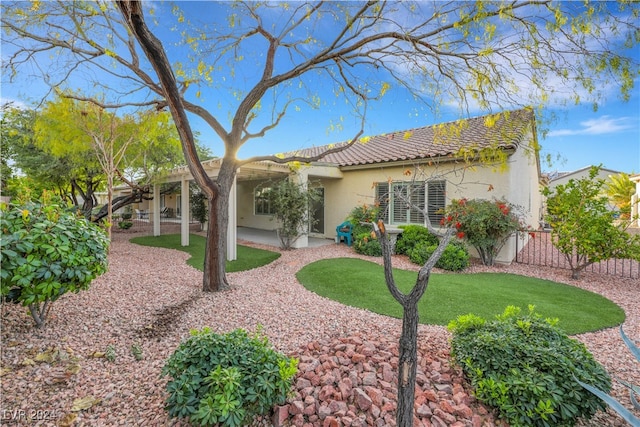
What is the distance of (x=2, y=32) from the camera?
638 centimetres

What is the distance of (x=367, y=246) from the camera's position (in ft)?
36.7

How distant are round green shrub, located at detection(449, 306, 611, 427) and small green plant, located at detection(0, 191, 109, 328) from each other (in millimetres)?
4998

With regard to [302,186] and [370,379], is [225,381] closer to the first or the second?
[370,379]

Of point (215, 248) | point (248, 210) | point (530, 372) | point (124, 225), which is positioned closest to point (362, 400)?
point (530, 372)

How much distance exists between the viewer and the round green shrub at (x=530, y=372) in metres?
2.65

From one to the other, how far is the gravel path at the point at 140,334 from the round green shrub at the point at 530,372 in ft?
Answer: 1.68

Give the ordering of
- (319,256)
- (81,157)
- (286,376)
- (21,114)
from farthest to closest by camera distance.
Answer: (21,114)
(81,157)
(319,256)
(286,376)

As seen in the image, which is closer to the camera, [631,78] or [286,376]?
[286,376]

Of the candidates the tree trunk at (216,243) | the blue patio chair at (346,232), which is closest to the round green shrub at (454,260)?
the blue patio chair at (346,232)

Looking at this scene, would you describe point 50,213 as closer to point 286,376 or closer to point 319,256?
Answer: point 286,376

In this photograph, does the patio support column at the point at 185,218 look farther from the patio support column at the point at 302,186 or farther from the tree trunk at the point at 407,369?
the tree trunk at the point at 407,369

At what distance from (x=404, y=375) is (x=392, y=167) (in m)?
10.8

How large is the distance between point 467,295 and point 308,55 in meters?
6.73

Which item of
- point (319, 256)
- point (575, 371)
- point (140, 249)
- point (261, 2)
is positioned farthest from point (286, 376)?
point (140, 249)
